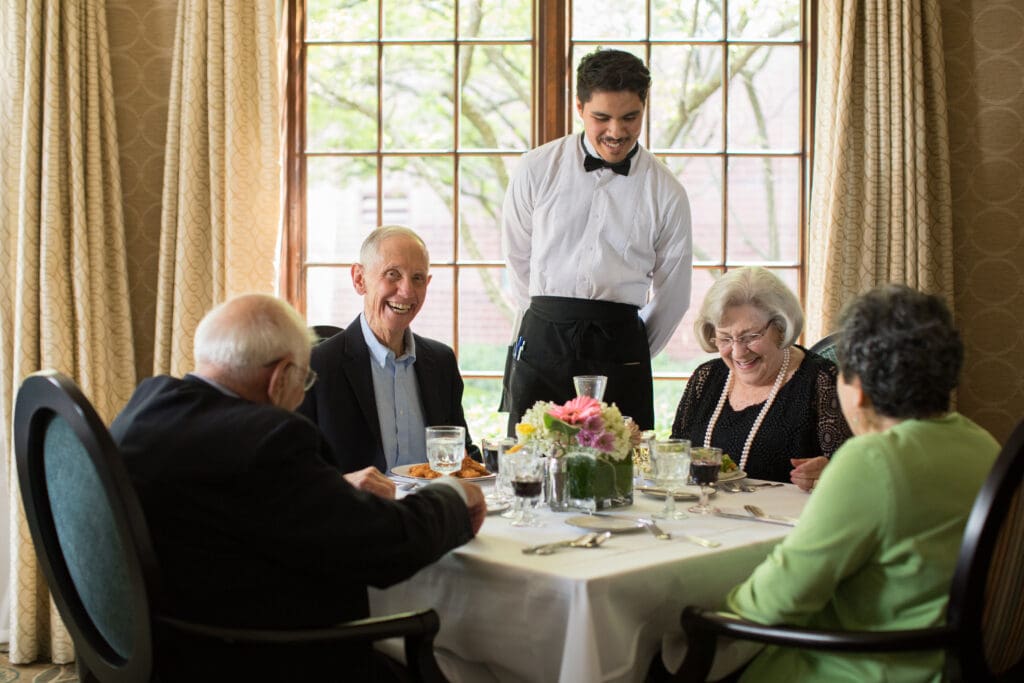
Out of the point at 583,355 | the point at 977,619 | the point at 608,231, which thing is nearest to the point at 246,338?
the point at 977,619

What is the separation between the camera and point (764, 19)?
3.99 meters

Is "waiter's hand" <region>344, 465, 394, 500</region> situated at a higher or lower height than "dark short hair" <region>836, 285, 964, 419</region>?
lower

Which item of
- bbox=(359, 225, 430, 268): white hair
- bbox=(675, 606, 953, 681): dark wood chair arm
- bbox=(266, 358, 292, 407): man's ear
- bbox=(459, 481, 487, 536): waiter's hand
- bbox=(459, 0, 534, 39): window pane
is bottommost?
bbox=(675, 606, 953, 681): dark wood chair arm

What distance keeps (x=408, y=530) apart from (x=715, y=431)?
1.31m

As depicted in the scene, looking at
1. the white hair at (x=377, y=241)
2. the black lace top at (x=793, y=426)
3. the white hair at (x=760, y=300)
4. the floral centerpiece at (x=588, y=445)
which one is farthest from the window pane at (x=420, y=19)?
the floral centerpiece at (x=588, y=445)

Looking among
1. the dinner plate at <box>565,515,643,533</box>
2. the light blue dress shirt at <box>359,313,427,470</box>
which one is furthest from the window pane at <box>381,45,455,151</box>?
the dinner plate at <box>565,515,643,533</box>

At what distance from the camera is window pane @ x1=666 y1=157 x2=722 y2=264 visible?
159 inches

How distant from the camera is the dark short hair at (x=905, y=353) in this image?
1566mm

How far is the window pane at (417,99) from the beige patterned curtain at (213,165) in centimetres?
50

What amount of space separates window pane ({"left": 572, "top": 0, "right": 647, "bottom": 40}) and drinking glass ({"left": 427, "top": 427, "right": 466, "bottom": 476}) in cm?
218

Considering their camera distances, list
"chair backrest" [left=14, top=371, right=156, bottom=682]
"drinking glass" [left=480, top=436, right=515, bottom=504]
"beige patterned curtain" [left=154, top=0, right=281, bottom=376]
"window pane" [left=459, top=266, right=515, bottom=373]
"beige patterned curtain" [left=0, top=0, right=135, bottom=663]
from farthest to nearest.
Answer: "window pane" [left=459, top=266, right=515, bottom=373] < "beige patterned curtain" [left=154, top=0, right=281, bottom=376] < "beige patterned curtain" [left=0, top=0, right=135, bottom=663] < "drinking glass" [left=480, top=436, right=515, bottom=504] < "chair backrest" [left=14, top=371, right=156, bottom=682]

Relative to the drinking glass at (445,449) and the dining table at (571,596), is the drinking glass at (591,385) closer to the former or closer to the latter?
the drinking glass at (445,449)

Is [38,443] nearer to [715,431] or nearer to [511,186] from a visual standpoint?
[715,431]

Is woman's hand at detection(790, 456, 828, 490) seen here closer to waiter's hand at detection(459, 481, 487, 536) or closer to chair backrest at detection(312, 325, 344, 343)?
waiter's hand at detection(459, 481, 487, 536)
